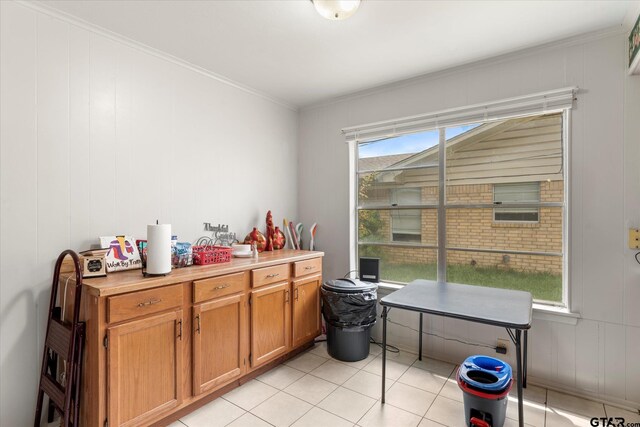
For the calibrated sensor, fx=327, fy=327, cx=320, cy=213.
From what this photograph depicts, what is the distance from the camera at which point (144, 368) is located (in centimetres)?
192

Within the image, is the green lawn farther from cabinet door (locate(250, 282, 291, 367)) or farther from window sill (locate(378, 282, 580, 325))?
cabinet door (locate(250, 282, 291, 367))

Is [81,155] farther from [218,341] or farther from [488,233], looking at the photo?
[488,233]

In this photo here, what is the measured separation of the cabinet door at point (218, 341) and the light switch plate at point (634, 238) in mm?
2733

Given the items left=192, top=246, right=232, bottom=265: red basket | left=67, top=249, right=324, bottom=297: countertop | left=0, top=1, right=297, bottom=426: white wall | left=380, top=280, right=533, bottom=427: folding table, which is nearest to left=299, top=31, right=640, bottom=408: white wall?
left=380, top=280, right=533, bottom=427: folding table

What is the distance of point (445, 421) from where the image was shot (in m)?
2.11

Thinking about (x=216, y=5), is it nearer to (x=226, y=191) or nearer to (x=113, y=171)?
(x=113, y=171)

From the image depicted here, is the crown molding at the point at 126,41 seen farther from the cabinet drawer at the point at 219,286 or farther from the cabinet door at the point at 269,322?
the cabinet door at the point at 269,322

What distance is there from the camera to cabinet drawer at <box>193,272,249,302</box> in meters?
2.20

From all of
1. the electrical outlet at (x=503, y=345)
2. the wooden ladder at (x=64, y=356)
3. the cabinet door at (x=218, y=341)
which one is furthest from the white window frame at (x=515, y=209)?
the wooden ladder at (x=64, y=356)

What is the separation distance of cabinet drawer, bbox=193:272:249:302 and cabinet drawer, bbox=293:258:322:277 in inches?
21.7

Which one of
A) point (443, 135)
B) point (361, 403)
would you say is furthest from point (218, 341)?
point (443, 135)

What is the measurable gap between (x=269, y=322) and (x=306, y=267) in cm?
61

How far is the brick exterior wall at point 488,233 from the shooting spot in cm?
262

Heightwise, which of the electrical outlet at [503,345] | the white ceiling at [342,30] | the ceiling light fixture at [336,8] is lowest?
the electrical outlet at [503,345]
